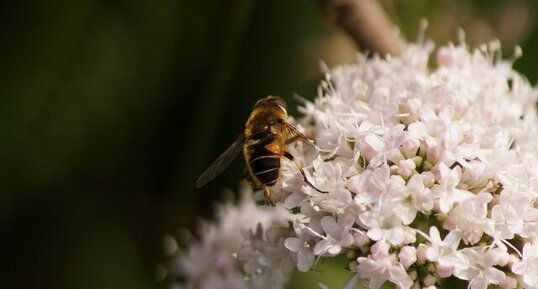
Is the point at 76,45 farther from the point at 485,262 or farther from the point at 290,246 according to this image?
the point at 485,262

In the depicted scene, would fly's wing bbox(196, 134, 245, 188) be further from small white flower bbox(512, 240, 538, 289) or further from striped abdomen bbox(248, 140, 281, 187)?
small white flower bbox(512, 240, 538, 289)

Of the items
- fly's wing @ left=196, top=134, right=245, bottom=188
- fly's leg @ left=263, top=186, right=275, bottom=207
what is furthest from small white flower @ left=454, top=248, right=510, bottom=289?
fly's wing @ left=196, top=134, right=245, bottom=188

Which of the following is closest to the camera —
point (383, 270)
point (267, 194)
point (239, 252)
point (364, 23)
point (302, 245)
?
point (383, 270)

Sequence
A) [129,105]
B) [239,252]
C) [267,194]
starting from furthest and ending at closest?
[129,105] → [239,252] → [267,194]

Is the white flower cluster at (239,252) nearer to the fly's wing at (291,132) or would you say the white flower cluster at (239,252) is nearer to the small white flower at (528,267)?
the fly's wing at (291,132)

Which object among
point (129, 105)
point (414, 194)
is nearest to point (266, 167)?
→ point (414, 194)

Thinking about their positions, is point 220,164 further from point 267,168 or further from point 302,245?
point 302,245

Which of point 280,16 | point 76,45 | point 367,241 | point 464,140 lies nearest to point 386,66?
point 464,140

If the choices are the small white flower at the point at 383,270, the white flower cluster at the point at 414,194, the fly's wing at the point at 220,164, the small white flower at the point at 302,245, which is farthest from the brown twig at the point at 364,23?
the small white flower at the point at 383,270
